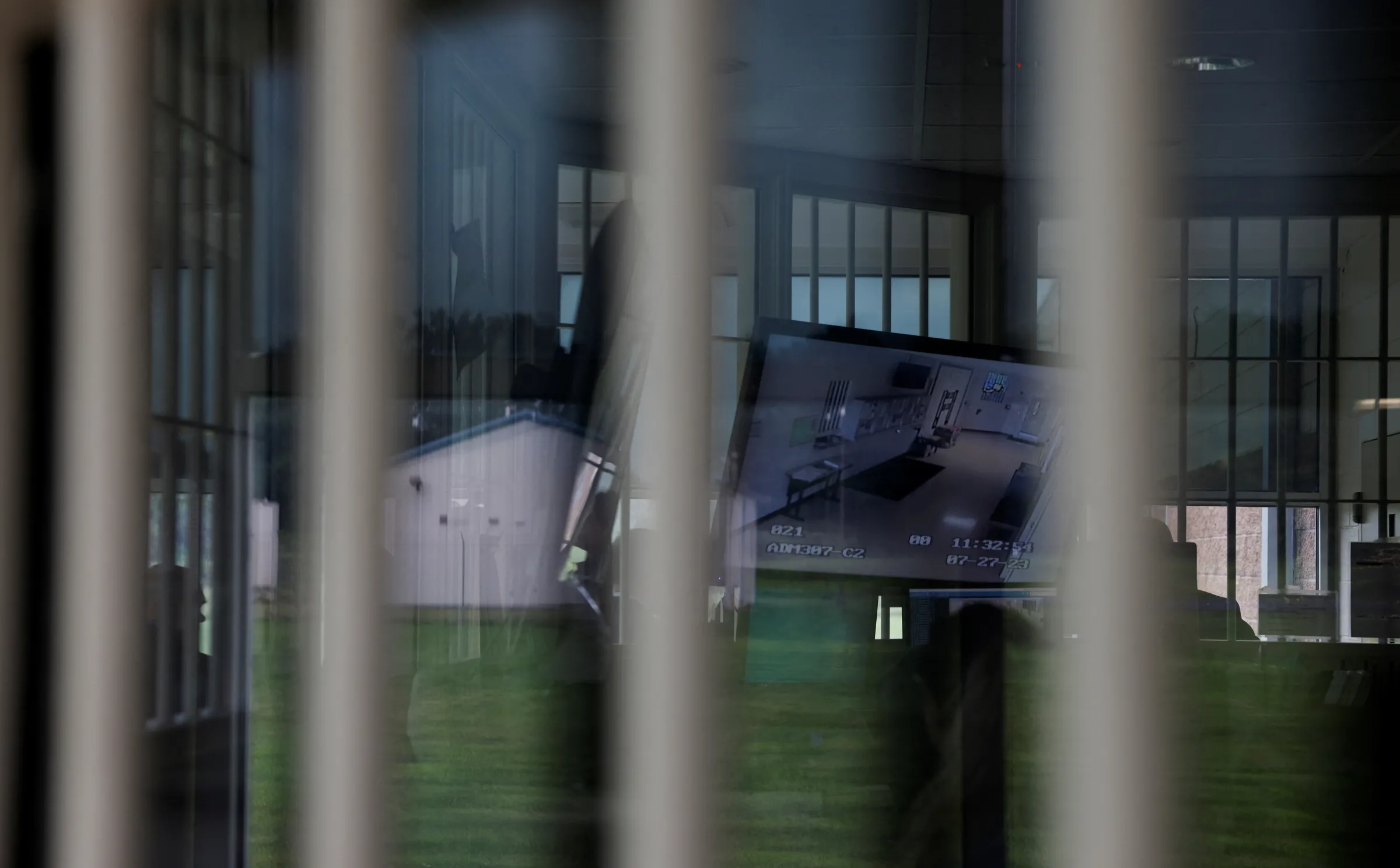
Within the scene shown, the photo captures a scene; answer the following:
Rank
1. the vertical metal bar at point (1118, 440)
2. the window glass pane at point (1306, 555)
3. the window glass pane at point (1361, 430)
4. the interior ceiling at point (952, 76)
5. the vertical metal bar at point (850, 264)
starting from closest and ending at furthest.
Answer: the vertical metal bar at point (1118, 440) → the interior ceiling at point (952, 76) → the vertical metal bar at point (850, 264) → the window glass pane at point (1306, 555) → the window glass pane at point (1361, 430)

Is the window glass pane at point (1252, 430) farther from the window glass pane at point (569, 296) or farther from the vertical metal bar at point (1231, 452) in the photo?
the window glass pane at point (569, 296)

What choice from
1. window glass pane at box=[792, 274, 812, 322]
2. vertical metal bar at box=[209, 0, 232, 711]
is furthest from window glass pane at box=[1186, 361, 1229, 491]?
vertical metal bar at box=[209, 0, 232, 711]

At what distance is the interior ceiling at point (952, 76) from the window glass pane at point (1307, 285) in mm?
98

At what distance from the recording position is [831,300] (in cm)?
84

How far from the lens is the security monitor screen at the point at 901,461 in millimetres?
708

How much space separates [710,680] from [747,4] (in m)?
0.35

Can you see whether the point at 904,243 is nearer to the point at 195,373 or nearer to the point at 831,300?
the point at 831,300

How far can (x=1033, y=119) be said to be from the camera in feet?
2.44

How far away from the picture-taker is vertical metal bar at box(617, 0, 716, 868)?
2.04ft

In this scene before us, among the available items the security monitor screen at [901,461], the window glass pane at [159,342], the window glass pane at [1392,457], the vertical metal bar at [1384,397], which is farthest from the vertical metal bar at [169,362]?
the window glass pane at [1392,457]

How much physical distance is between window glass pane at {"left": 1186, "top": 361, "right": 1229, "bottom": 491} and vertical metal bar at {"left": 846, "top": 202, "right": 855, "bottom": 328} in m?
0.20

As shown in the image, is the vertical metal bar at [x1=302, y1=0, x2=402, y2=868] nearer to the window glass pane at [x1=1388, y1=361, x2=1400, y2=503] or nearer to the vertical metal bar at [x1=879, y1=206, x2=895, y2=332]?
the vertical metal bar at [x1=879, y1=206, x2=895, y2=332]

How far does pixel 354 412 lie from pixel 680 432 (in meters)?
0.17

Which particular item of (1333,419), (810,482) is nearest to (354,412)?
(810,482)
